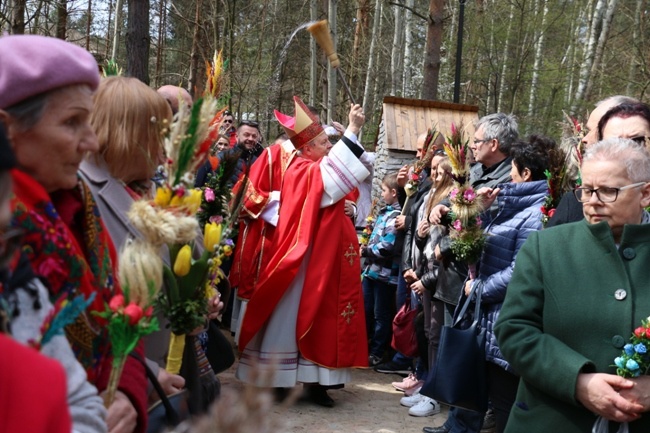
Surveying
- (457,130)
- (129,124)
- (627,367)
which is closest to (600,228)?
(627,367)

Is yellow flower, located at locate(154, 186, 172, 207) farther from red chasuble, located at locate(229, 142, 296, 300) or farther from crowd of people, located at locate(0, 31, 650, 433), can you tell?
red chasuble, located at locate(229, 142, 296, 300)

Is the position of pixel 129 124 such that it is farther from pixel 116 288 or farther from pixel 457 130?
pixel 457 130

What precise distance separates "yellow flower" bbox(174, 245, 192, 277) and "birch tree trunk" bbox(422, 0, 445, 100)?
12114mm

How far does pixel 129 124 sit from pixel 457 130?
9.65ft

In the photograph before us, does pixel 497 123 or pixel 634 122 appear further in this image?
pixel 497 123

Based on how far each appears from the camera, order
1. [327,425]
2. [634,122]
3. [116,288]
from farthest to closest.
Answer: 1. [327,425]
2. [634,122]
3. [116,288]

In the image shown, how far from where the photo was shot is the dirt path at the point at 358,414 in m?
5.88

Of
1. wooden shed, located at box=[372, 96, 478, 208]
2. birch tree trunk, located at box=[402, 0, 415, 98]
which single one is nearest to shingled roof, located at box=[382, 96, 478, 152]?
wooden shed, located at box=[372, 96, 478, 208]

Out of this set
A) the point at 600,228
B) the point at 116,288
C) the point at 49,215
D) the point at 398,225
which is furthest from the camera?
the point at 398,225

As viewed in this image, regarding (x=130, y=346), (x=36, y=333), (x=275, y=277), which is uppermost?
(x=36, y=333)

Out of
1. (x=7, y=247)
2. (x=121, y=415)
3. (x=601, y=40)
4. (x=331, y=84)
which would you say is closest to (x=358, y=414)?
(x=121, y=415)

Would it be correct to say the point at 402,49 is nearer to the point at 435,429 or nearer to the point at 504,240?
the point at 435,429

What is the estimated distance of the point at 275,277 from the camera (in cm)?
612

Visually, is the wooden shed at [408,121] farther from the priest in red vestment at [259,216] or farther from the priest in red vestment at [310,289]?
Answer: the priest in red vestment at [310,289]
